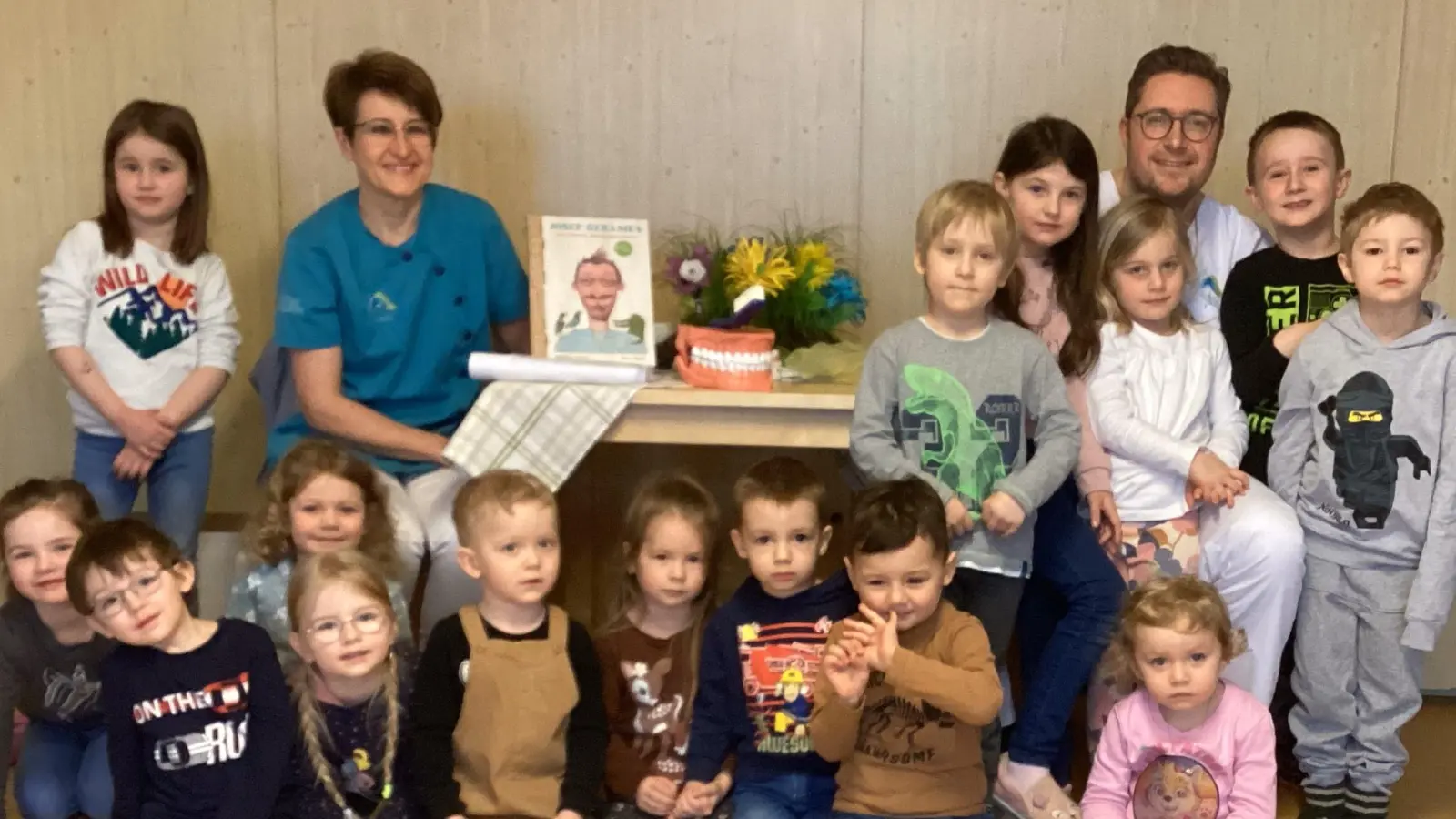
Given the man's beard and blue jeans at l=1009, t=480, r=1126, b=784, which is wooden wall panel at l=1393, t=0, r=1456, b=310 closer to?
the man's beard

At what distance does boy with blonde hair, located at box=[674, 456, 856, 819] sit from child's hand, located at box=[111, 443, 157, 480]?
1437mm

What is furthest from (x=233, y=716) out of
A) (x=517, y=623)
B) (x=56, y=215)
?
(x=56, y=215)

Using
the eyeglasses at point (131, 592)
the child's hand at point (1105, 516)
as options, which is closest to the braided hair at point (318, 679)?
the eyeglasses at point (131, 592)

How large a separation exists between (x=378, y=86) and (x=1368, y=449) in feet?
7.11

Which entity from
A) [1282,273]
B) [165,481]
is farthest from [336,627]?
[1282,273]

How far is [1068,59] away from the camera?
358 centimetres

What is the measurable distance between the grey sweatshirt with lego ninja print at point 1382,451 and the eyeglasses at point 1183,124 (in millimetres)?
575

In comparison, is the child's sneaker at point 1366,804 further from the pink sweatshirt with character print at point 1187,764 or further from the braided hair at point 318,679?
the braided hair at point 318,679

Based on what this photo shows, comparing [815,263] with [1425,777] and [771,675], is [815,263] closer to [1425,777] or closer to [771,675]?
[771,675]

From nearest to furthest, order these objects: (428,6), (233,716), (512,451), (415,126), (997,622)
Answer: (233,716) → (997,622) → (512,451) → (415,126) → (428,6)

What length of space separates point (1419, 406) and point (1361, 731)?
0.63 meters

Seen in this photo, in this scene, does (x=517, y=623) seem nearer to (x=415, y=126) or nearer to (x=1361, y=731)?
(x=415, y=126)

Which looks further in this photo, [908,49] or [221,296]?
[908,49]

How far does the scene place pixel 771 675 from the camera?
252 cm
